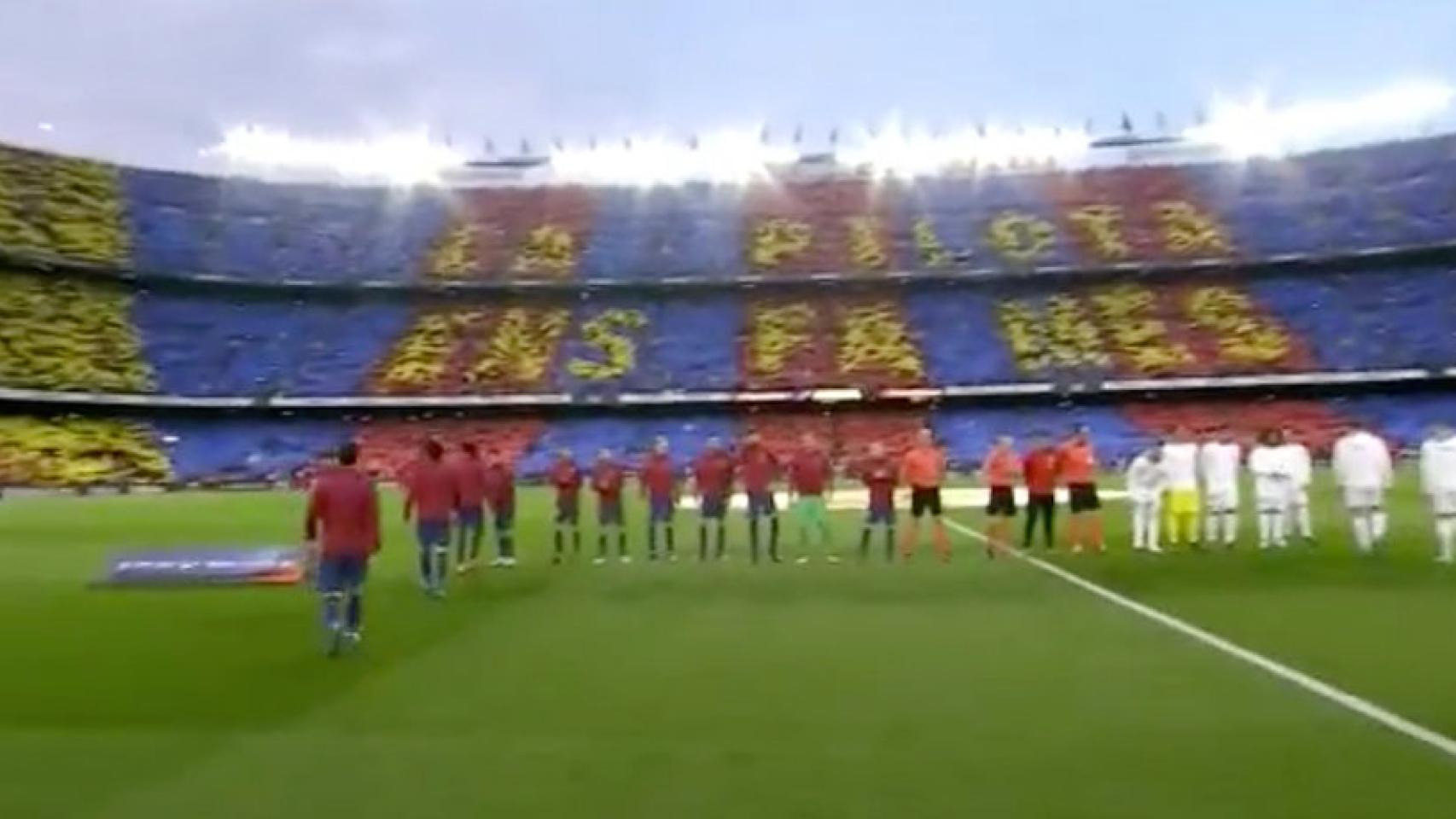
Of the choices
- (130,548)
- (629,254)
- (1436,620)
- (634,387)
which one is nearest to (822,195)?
(629,254)

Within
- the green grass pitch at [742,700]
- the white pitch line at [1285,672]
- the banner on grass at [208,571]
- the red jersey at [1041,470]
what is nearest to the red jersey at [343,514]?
the green grass pitch at [742,700]

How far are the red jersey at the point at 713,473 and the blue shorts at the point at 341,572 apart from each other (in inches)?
466

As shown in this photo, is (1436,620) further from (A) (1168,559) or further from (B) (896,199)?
(B) (896,199)

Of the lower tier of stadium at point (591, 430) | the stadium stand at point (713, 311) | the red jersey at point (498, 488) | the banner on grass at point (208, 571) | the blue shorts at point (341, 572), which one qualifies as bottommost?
the banner on grass at point (208, 571)

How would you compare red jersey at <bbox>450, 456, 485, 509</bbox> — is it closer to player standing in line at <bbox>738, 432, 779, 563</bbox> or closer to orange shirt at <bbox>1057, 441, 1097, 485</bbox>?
player standing in line at <bbox>738, 432, 779, 563</bbox>

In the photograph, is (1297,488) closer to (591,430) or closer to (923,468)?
(923,468)

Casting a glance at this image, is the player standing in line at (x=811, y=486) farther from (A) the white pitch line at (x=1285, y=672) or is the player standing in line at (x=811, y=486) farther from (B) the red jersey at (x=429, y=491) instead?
(B) the red jersey at (x=429, y=491)

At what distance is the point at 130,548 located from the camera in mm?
32438

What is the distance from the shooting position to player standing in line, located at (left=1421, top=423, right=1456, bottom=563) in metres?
23.3

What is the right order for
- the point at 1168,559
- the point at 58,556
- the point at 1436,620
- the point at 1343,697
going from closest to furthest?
1. the point at 1343,697
2. the point at 1436,620
3. the point at 1168,559
4. the point at 58,556

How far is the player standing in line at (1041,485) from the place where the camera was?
27359mm

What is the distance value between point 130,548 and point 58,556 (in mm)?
1630

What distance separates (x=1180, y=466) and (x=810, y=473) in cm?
626

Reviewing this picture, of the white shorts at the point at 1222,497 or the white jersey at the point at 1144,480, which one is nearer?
the white jersey at the point at 1144,480
